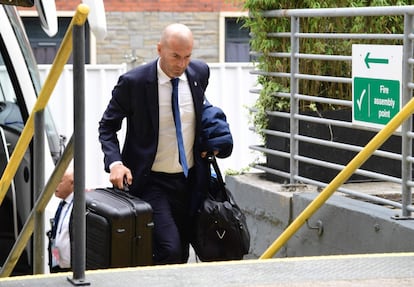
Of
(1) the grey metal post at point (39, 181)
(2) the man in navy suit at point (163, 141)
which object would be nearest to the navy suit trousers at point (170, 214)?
(2) the man in navy suit at point (163, 141)

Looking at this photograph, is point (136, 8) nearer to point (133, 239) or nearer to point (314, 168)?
point (314, 168)

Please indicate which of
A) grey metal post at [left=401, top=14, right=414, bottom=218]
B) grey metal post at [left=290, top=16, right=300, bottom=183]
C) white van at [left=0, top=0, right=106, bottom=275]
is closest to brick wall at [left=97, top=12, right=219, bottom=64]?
white van at [left=0, top=0, right=106, bottom=275]

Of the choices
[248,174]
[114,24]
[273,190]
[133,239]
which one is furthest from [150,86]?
[114,24]

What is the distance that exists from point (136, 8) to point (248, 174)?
12753 mm

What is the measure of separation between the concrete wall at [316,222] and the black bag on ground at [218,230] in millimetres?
834

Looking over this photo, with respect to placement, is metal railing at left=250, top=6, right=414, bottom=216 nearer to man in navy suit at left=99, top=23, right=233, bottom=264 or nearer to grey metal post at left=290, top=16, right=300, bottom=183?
grey metal post at left=290, top=16, right=300, bottom=183

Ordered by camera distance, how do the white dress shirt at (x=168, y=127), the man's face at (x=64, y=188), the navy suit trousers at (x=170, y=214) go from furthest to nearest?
the man's face at (x=64, y=188), the white dress shirt at (x=168, y=127), the navy suit trousers at (x=170, y=214)

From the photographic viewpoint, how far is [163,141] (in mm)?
6336

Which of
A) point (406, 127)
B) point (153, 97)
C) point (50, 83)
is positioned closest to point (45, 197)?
point (50, 83)

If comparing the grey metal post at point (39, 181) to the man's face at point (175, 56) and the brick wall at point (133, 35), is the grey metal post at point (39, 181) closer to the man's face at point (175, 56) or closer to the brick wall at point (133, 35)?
the man's face at point (175, 56)

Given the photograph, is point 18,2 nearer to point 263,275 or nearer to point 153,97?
point 153,97

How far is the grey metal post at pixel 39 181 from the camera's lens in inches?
212

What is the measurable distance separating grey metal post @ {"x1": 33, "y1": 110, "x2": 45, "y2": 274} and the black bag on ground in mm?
982

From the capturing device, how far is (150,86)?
630 cm
